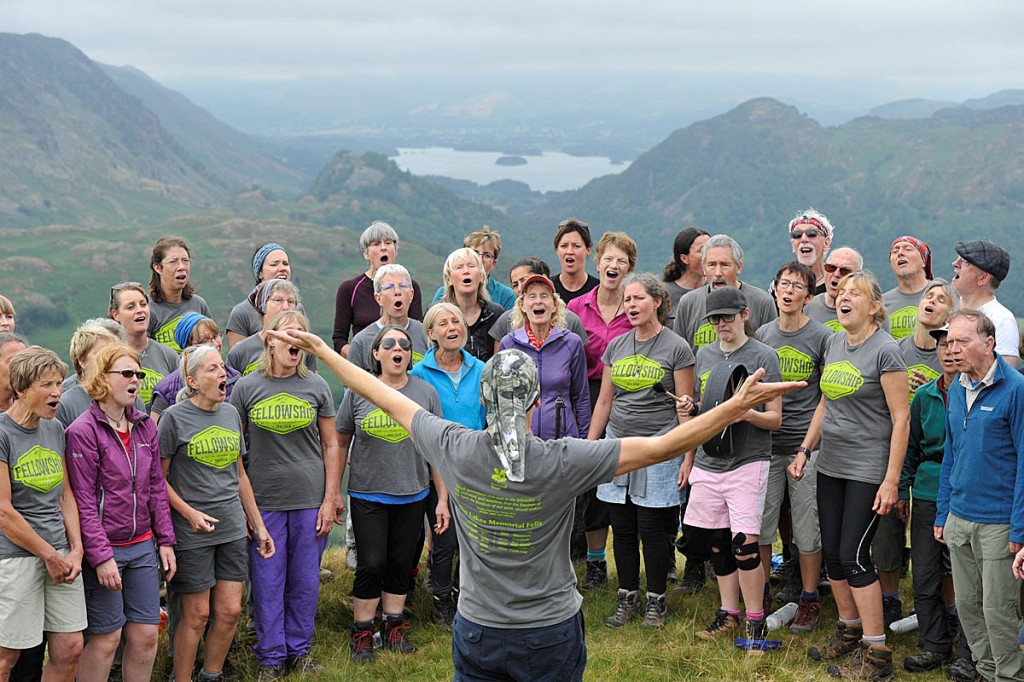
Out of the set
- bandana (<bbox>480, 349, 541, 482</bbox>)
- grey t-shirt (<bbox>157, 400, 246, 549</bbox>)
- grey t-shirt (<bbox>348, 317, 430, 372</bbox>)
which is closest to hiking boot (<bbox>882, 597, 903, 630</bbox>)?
grey t-shirt (<bbox>348, 317, 430, 372</bbox>)

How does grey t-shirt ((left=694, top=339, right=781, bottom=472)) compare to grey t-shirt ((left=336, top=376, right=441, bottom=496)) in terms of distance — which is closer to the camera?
grey t-shirt ((left=694, top=339, right=781, bottom=472))

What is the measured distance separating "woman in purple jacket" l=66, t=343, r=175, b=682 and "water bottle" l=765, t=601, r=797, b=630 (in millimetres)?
4496

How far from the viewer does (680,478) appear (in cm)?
745

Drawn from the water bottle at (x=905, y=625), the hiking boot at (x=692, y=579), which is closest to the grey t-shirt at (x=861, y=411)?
the water bottle at (x=905, y=625)

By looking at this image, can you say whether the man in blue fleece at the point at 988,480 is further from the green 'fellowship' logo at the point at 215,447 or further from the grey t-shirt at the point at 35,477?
the grey t-shirt at the point at 35,477

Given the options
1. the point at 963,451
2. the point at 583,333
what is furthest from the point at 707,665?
the point at 583,333

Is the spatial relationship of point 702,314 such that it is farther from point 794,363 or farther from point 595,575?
point 595,575

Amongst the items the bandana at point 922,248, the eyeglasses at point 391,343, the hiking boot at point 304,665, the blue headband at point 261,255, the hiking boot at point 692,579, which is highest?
the bandana at point 922,248

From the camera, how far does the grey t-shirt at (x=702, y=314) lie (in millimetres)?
7922

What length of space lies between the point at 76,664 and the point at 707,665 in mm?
4081

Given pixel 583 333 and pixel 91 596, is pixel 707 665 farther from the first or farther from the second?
pixel 91 596

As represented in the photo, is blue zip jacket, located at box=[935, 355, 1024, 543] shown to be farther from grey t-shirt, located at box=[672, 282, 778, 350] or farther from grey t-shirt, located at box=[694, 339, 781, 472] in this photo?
grey t-shirt, located at box=[672, 282, 778, 350]

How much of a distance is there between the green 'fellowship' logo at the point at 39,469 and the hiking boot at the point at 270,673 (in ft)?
Answer: 7.16

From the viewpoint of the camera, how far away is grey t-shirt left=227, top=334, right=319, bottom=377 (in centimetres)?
729
